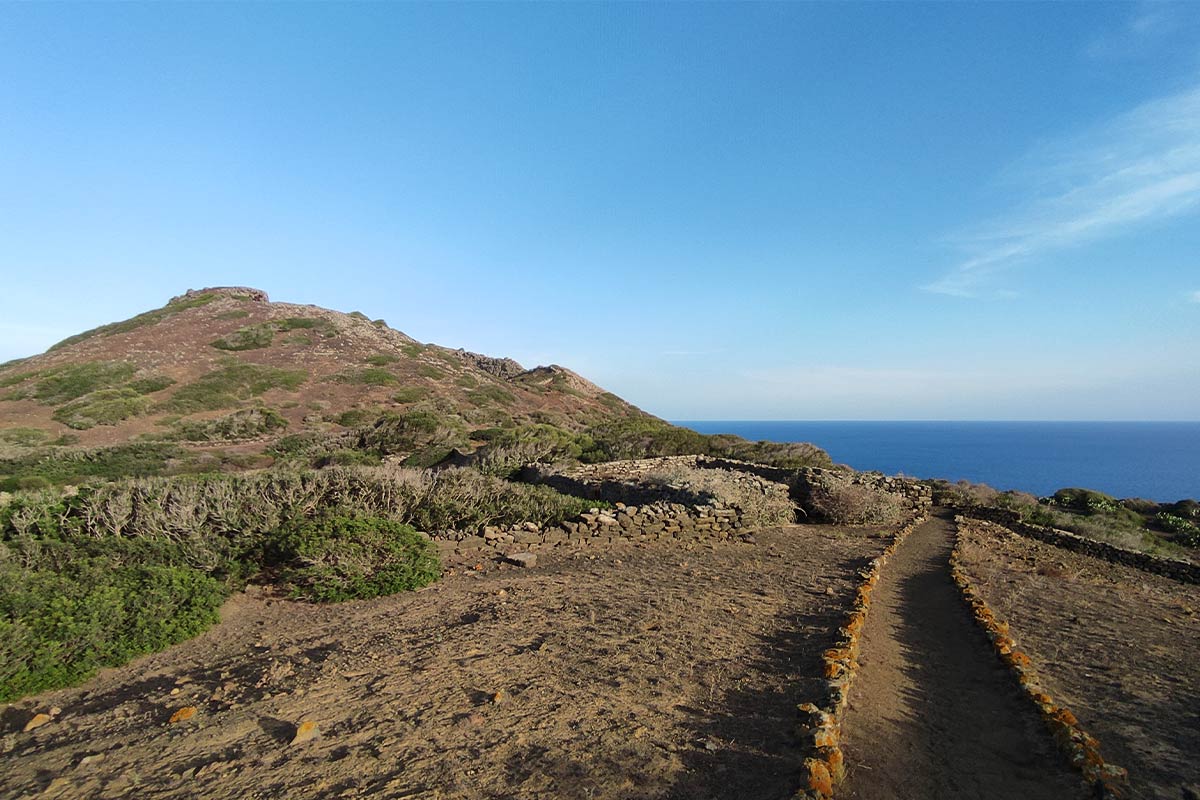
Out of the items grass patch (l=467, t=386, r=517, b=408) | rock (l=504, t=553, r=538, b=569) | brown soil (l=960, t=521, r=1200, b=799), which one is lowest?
brown soil (l=960, t=521, r=1200, b=799)

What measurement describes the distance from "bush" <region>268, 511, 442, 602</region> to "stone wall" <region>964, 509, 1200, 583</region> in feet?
41.7

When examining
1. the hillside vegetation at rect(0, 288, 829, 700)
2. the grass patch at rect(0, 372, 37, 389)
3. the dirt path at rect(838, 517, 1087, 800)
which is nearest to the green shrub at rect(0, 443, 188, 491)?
the hillside vegetation at rect(0, 288, 829, 700)

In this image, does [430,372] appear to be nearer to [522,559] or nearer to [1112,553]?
[522,559]

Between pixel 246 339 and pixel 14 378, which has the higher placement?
pixel 246 339

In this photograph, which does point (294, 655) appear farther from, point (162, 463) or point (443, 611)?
point (162, 463)

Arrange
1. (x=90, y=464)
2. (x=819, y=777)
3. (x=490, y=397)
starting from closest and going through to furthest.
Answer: (x=819, y=777) → (x=90, y=464) → (x=490, y=397)

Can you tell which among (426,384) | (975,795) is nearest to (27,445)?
(426,384)

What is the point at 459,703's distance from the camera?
3924mm

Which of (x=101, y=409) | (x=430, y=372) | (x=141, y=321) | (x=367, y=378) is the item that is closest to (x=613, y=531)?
(x=101, y=409)

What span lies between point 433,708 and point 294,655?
1882mm

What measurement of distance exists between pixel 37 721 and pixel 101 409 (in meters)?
30.4

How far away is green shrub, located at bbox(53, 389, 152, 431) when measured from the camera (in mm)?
25859

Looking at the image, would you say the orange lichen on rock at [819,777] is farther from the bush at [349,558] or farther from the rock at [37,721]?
the bush at [349,558]

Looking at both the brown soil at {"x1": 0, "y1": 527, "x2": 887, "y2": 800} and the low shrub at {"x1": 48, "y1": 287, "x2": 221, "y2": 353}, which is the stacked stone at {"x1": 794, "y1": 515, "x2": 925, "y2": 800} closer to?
the brown soil at {"x1": 0, "y1": 527, "x2": 887, "y2": 800}
